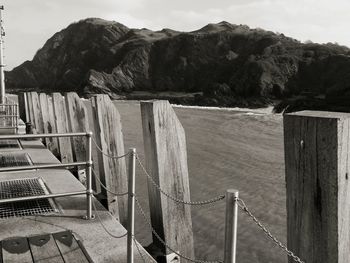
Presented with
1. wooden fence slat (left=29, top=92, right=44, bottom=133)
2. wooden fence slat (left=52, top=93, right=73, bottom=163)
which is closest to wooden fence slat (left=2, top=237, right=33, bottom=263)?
wooden fence slat (left=52, top=93, right=73, bottom=163)

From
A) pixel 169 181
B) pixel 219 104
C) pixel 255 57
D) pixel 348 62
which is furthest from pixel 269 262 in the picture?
pixel 255 57

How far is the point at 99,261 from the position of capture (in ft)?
11.1

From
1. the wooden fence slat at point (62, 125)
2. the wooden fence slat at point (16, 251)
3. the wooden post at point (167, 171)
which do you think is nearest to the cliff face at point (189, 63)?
the wooden fence slat at point (62, 125)

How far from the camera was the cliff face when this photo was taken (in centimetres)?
6988

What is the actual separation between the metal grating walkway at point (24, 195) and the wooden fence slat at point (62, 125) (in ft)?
10.8

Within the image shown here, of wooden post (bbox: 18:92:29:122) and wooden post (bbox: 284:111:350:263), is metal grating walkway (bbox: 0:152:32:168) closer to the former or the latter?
wooden post (bbox: 284:111:350:263)

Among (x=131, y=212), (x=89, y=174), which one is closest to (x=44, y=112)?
(x=89, y=174)

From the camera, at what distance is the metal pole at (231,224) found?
1738 mm

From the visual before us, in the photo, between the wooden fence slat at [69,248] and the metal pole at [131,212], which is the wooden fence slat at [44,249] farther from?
the metal pole at [131,212]

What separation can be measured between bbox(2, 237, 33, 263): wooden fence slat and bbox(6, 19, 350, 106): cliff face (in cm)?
4649

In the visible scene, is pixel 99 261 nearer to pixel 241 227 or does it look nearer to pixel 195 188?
pixel 241 227

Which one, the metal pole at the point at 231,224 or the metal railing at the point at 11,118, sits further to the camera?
the metal railing at the point at 11,118

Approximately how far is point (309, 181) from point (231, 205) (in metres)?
0.40

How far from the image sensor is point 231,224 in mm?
1757
